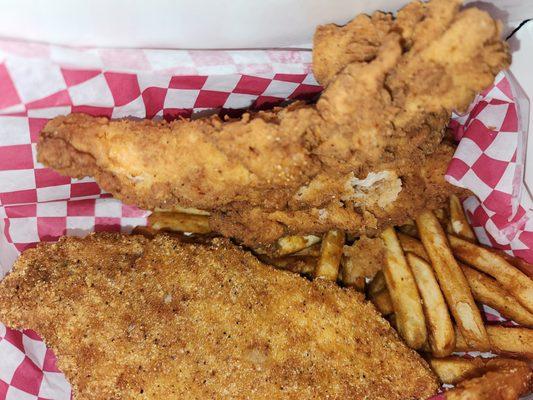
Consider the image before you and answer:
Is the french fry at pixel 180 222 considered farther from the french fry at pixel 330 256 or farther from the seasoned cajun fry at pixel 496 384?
the seasoned cajun fry at pixel 496 384

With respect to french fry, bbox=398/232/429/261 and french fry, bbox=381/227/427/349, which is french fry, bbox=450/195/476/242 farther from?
french fry, bbox=381/227/427/349

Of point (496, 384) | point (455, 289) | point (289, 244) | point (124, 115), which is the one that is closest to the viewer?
point (496, 384)

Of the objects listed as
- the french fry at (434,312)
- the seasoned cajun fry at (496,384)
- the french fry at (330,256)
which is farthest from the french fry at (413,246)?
the seasoned cajun fry at (496,384)

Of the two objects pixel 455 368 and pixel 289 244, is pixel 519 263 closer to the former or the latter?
pixel 455 368

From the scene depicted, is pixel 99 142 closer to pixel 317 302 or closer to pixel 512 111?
pixel 317 302

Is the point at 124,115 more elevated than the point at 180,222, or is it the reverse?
the point at 124,115

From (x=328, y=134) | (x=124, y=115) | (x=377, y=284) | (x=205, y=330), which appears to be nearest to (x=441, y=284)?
(x=377, y=284)

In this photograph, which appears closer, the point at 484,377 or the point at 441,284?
the point at 484,377

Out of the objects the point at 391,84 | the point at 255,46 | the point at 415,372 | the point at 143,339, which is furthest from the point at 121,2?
the point at 415,372
